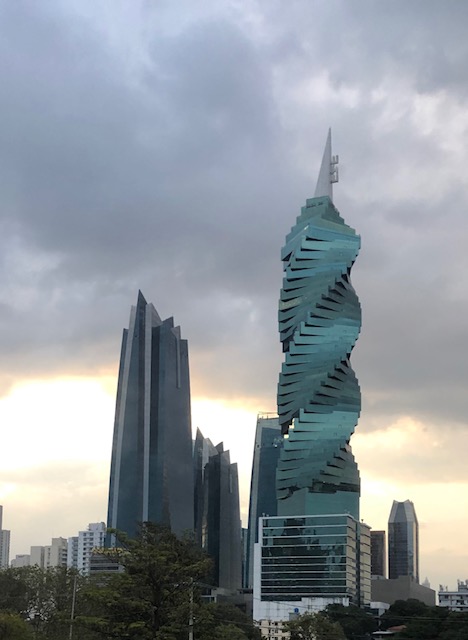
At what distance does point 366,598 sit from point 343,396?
104 feet

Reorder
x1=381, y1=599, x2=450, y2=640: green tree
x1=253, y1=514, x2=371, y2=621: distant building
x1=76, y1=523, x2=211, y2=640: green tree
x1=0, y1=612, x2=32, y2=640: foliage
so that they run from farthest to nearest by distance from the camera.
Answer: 1. x1=253, y1=514, x2=371, y2=621: distant building
2. x1=381, y1=599, x2=450, y2=640: green tree
3. x1=0, y1=612, x2=32, y2=640: foliage
4. x1=76, y1=523, x2=211, y2=640: green tree

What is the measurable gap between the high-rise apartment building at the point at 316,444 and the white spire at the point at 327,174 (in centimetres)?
810

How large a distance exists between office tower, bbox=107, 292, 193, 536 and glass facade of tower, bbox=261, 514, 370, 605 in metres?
34.3

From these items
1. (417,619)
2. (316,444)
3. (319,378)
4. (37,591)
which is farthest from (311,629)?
(319,378)

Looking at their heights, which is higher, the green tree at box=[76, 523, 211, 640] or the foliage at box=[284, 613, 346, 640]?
the green tree at box=[76, 523, 211, 640]

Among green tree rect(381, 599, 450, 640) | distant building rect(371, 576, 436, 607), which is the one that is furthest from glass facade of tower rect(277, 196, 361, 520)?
green tree rect(381, 599, 450, 640)

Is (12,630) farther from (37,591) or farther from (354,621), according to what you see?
(354,621)

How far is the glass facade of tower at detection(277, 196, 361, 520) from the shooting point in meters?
159

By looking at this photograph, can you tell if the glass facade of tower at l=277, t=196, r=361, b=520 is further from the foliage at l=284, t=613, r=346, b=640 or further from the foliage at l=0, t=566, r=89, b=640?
the foliage at l=284, t=613, r=346, b=640

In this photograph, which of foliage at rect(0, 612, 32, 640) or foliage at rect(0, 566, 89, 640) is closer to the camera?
foliage at rect(0, 612, 32, 640)

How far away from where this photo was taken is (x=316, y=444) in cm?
16012

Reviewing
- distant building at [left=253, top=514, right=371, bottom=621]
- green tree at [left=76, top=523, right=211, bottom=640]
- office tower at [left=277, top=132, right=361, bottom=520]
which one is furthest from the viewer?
office tower at [left=277, top=132, right=361, bottom=520]

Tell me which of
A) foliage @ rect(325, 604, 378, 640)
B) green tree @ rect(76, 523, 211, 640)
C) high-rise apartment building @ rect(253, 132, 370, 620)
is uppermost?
high-rise apartment building @ rect(253, 132, 370, 620)

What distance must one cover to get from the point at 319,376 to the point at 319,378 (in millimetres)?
321
